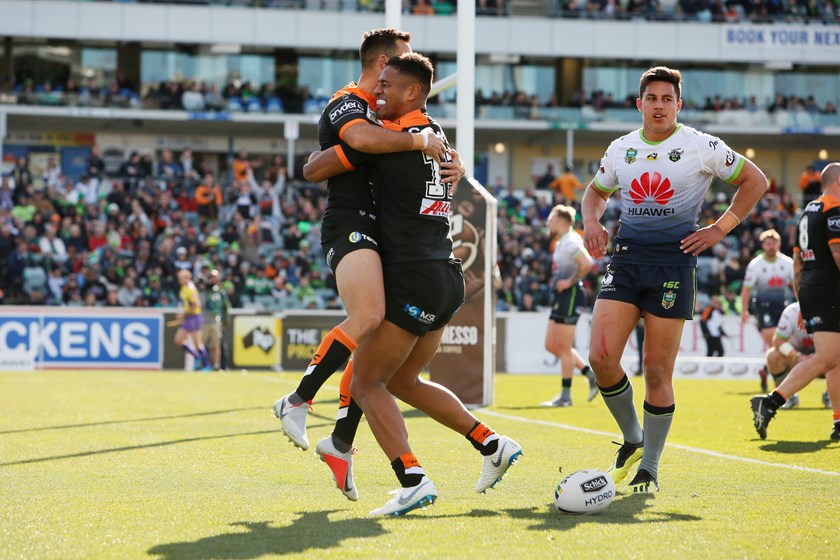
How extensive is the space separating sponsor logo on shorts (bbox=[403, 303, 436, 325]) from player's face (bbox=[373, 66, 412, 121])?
997mm

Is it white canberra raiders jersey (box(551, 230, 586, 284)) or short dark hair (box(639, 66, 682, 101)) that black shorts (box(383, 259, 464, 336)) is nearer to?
short dark hair (box(639, 66, 682, 101))

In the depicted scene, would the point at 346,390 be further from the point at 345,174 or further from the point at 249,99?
the point at 249,99

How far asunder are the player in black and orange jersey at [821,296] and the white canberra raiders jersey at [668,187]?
3258 mm

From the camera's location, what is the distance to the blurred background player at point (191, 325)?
2345 cm

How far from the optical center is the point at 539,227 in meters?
33.5

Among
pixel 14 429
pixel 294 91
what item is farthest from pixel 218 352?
pixel 294 91

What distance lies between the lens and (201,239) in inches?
1227

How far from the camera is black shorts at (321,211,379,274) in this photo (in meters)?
6.04

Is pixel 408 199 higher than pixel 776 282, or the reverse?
pixel 408 199

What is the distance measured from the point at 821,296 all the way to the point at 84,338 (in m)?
17.5

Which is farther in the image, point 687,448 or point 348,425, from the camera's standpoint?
point 687,448

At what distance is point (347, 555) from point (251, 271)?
2478 cm

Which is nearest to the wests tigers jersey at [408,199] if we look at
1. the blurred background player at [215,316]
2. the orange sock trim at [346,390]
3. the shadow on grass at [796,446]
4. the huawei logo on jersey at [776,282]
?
the orange sock trim at [346,390]

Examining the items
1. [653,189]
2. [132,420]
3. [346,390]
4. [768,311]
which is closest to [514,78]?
[768,311]
